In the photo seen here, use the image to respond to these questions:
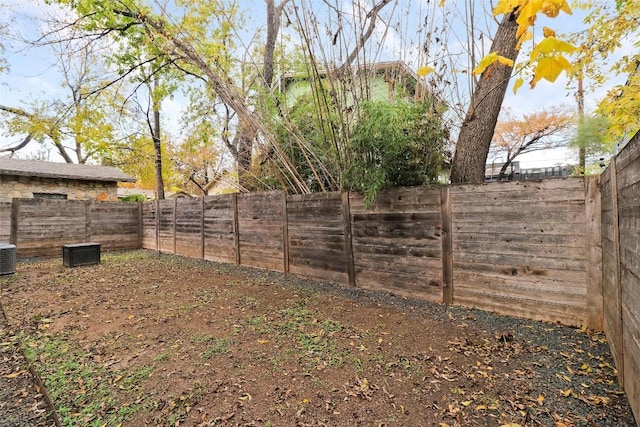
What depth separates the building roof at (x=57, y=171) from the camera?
28.8 ft

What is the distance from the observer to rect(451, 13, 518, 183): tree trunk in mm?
3180

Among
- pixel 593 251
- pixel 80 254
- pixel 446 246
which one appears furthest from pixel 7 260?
pixel 593 251

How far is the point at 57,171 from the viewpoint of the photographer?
960 cm

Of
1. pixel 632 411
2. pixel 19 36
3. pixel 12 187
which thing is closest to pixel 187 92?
pixel 19 36

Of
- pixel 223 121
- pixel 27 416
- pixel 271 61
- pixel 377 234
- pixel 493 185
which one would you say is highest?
pixel 271 61

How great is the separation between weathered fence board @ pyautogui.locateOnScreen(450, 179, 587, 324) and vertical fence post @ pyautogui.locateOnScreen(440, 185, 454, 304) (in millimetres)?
48

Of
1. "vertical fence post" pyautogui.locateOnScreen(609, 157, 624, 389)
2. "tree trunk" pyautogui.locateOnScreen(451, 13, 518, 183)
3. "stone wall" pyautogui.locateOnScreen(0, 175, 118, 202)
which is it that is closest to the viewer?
"vertical fence post" pyautogui.locateOnScreen(609, 157, 624, 389)

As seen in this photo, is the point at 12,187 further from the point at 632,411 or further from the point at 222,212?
the point at 632,411

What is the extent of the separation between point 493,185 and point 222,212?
16.5ft

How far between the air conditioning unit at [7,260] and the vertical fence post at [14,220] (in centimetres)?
233

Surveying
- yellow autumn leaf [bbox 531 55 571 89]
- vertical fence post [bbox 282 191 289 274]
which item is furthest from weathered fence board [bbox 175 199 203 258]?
yellow autumn leaf [bbox 531 55 571 89]

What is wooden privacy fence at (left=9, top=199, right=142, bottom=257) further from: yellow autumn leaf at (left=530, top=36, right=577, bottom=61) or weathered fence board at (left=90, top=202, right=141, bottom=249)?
yellow autumn leaf at (left=530, top=36, right=577, bottom=61)

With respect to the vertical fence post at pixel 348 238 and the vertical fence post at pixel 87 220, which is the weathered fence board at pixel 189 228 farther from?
the vertical fence post at pixel 348 238

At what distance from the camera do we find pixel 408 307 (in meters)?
3.27
